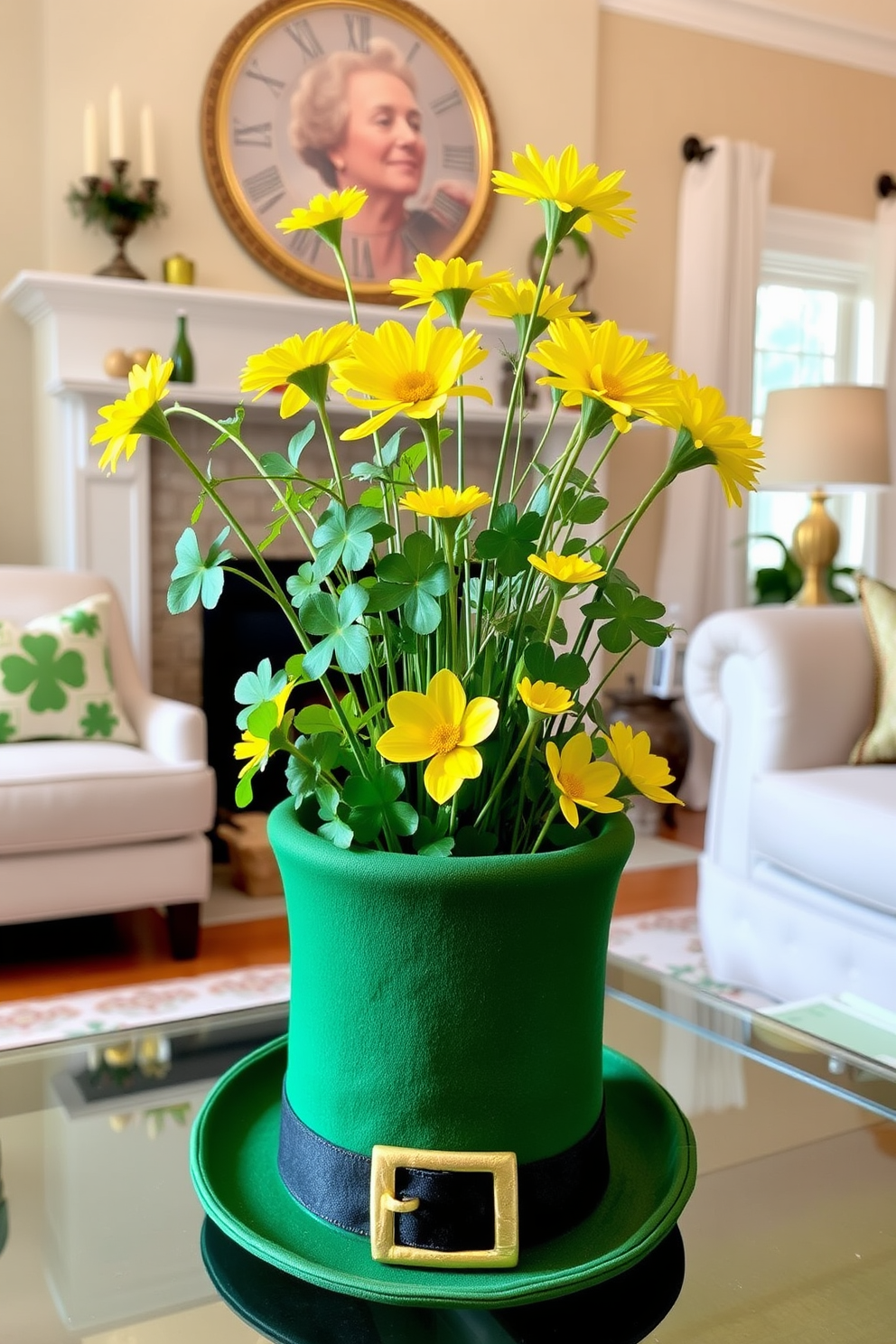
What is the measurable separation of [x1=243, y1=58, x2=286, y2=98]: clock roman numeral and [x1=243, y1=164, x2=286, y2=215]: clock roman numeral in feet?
0.79

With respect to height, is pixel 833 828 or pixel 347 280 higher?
→ pixel 347 280

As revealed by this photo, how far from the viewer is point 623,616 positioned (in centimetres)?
76

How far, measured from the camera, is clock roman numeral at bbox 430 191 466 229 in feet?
14.1

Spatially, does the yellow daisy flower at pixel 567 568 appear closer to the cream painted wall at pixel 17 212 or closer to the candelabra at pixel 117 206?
the candelabra at pixel 117 206

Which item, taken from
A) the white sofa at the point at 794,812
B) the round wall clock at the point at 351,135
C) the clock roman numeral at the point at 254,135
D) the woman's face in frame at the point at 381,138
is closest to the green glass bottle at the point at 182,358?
the round wall clock at the point at 351,135

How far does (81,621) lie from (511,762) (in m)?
2.56

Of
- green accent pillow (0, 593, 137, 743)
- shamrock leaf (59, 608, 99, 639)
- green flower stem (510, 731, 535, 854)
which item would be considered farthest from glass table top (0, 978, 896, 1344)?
shamrock leaf (59, 608, 99, 639)

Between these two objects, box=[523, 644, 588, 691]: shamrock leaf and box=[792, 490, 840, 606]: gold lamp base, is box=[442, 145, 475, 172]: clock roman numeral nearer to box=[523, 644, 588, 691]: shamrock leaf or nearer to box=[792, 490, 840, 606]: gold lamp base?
box=[792, 490, 840, 606]: gold lamp base

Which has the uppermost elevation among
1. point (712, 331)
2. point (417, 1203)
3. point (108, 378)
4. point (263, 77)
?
point (263, 77)

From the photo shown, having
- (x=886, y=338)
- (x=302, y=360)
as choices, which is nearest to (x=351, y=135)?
(x=886, y=338)

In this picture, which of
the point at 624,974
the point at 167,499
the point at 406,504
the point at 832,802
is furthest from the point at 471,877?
the point at 167,499

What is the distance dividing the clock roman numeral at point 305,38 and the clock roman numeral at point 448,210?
58 cm

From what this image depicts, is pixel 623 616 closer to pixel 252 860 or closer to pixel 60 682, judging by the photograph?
pixel 60 682

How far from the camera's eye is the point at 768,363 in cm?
524
